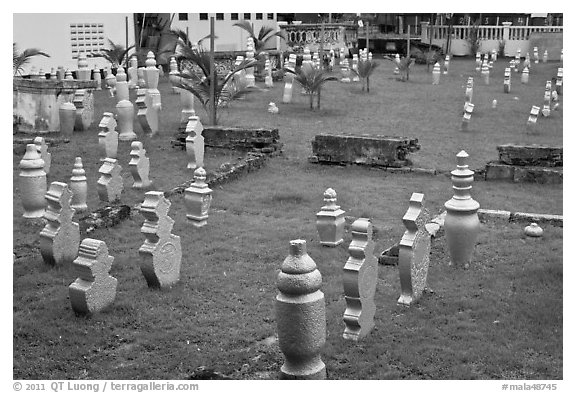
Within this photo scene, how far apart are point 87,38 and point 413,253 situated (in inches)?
863

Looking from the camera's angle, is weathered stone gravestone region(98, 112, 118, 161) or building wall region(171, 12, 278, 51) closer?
weathered stone gravestone region(98, 112, 118, 161)

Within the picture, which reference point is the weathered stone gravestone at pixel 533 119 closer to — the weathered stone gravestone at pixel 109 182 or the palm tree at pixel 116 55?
the weathered stone gravestone at pixel 109 182

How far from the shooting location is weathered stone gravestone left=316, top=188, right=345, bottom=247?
9008mm

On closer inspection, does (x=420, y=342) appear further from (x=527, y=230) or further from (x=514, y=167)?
(x=514, y=167)

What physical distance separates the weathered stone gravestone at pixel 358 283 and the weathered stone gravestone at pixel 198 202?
4.01 m

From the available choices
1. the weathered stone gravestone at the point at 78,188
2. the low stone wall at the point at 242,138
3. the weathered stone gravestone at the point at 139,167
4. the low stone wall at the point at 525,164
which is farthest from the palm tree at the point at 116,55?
the weathered stone gravestone at the point at 78,188

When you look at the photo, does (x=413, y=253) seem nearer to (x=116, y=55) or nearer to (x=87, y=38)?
(x=116, y=55)

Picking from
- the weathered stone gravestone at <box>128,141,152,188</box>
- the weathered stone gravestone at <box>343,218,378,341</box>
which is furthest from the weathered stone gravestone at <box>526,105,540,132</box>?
the weathered stone gravestone at <box>343,218,378,341</box>

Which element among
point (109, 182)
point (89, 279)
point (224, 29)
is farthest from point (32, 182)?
point (224, 29)

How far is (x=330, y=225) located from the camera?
902cm

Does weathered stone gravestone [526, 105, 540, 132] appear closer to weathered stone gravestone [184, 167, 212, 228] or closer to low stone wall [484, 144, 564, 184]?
low stone wall [484, 144, 564, 184]

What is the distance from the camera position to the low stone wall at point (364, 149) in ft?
46.1

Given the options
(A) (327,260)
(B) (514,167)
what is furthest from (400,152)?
(A) (327,260)

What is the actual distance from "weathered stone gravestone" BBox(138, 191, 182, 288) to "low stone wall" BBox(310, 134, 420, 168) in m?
7.18
